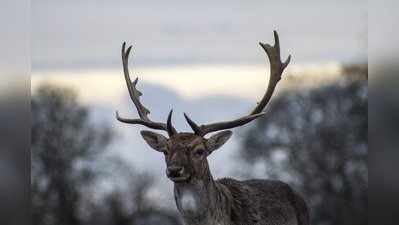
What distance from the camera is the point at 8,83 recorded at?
5926 mm

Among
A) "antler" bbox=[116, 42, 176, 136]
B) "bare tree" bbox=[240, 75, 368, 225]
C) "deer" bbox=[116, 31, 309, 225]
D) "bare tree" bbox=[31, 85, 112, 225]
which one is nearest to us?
"deer" bbox=[116, 31, 309, 225]

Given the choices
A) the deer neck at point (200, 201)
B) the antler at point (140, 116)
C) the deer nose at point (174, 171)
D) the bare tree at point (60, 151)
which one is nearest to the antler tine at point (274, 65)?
the antler at point (140, 116)

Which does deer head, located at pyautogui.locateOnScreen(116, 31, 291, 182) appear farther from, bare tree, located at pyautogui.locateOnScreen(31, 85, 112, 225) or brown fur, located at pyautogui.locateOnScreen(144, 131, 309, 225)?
bare tree, located at pyautogui.locateOnScreen(31, 85, 112, 225)

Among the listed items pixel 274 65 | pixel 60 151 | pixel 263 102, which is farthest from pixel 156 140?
pixel 60 151

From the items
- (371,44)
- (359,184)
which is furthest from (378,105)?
(359,184)

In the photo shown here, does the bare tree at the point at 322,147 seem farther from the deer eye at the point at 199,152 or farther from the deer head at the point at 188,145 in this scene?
the deer eye at the point at 199,152

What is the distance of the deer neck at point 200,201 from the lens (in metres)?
6.52

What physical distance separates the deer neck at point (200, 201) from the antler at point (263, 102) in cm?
38

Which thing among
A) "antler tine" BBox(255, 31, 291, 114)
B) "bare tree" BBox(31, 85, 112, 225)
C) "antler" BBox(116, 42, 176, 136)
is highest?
"antler tine" BBox(255, 31, 291, 114)

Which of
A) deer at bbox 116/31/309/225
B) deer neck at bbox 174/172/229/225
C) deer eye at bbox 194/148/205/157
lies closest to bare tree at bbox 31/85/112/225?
deer at bbox 116/31/309/225

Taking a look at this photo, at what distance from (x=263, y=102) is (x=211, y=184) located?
105 cm

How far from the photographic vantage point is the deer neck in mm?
6516

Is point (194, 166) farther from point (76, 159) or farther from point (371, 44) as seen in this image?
point (76, 159)

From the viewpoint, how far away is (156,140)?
22.6ft
